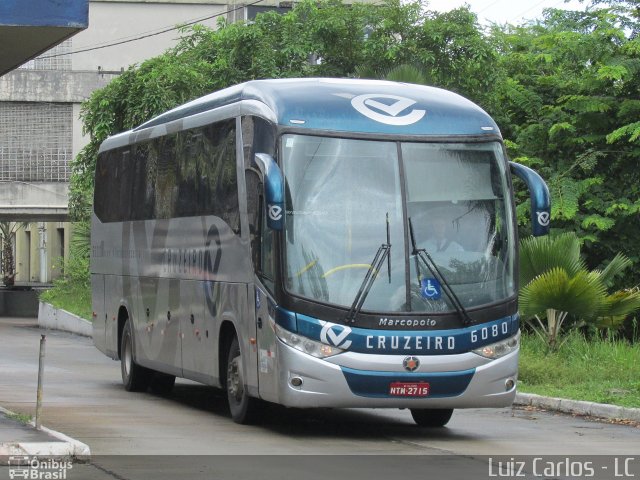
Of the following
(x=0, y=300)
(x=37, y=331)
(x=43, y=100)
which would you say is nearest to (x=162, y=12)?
(x=43, y=100)

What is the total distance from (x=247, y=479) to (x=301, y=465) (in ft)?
3.33

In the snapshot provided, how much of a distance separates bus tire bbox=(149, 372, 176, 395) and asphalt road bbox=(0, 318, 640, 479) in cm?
15

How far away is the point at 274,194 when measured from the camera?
1304 cm

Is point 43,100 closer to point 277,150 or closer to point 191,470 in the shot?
point 277,150

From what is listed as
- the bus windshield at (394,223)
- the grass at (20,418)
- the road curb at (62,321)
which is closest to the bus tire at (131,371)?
the grass at (20,418)

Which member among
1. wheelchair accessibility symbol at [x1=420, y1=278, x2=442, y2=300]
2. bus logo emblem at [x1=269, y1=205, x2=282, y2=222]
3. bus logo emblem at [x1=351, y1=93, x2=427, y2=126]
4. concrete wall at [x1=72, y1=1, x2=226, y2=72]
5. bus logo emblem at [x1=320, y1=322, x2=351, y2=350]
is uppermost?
concrete wall at [x1=72, y1=1, x2=226, y2=72]

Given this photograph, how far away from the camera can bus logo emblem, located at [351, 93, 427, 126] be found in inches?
554

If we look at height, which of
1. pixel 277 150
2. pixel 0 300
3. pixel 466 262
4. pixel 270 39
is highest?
pixel 270 39

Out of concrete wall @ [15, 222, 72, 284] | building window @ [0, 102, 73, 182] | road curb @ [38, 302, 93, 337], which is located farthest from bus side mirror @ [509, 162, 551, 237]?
concrete wall @ [15, 222, 72, 284]

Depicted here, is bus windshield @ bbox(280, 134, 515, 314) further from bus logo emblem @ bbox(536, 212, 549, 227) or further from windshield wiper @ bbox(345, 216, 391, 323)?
bus logo emblem @ bbox(536, 212, 549, 227)

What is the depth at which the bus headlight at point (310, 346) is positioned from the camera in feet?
43.5

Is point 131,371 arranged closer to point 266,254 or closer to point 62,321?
point 266,254

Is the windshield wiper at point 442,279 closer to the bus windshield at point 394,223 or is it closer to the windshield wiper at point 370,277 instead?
the bus windshield at point 394,223

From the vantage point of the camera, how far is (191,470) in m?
11.0
